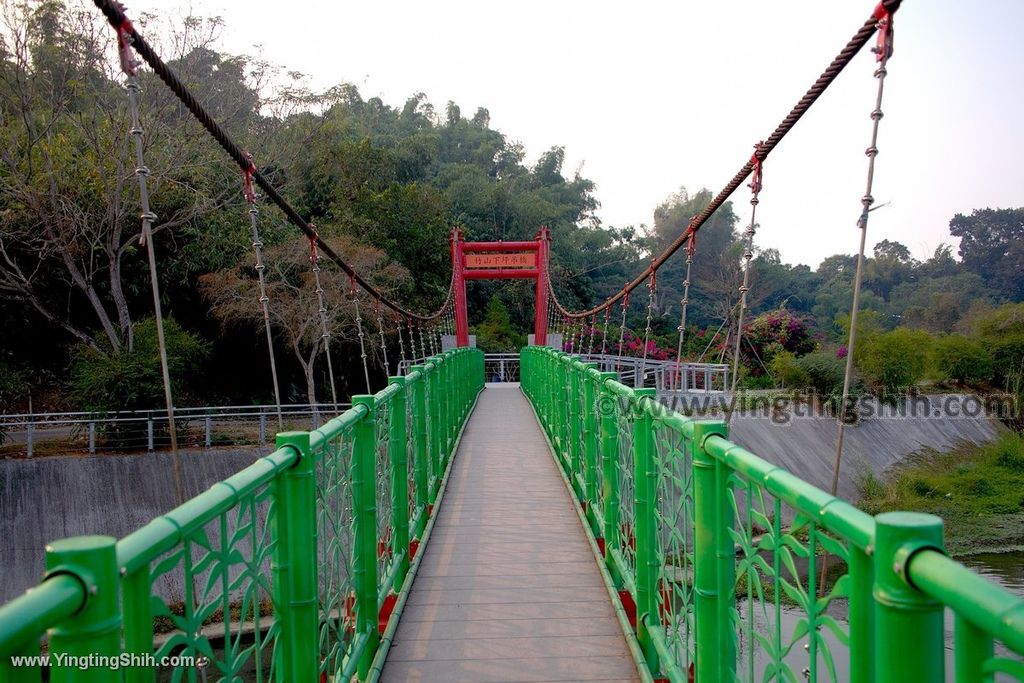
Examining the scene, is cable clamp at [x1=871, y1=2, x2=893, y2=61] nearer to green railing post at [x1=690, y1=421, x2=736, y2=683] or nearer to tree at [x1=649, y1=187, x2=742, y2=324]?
green railing post at [x1=690, y1=421, x2=736, y2=683]

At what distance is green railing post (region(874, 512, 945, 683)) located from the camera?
0.78 metres

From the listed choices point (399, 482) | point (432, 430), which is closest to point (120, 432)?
point (432, 430)

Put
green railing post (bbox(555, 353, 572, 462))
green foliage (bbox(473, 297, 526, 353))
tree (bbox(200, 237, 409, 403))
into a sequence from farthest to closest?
1. green foliage (bbox(473, 297, 526, 353))
2. tree (bbox(200, 237, 409, 403))
3. green railing post (bbox(555, 353, 572, 462))

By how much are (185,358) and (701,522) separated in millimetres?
11914

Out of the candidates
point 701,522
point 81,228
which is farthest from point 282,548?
point 81,228

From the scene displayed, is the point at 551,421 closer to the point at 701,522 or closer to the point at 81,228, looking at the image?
the point at 701,522

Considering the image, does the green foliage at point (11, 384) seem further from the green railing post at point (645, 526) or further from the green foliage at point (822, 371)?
the green foliage at point (822, 371)

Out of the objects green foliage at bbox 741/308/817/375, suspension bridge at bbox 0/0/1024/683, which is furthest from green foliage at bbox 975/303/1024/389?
suspension bridge at bbox 0/0/1024/683

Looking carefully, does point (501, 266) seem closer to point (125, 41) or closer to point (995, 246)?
point (125, 41)

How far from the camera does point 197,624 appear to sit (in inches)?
43.4

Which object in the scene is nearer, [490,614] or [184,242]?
[490,614]

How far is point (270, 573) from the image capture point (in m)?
2.05

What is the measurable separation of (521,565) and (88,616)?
2488 mm

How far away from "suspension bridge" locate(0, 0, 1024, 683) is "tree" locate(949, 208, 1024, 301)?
2759cm
